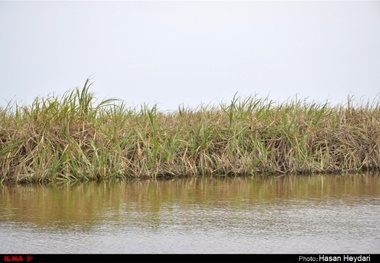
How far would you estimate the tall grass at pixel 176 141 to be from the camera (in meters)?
8.75

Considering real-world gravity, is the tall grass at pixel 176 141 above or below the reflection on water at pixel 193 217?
above

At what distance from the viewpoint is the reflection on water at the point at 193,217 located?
489 cm

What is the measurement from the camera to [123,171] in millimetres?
8891

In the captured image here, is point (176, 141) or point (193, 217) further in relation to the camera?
point (176, 141)

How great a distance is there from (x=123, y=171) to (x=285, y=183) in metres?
2.11

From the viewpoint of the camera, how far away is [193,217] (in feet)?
19.6

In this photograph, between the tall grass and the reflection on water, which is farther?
the tall grass

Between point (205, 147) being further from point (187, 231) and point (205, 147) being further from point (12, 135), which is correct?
point (187, 231)

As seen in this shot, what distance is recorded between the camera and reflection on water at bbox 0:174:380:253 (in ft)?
16.0

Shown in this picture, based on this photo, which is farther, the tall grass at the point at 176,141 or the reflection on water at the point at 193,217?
the tall grass at the point at 176,141

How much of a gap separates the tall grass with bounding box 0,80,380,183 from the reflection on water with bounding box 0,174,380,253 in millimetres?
602

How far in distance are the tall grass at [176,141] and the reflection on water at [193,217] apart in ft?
1.98

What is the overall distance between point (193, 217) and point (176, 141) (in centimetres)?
355

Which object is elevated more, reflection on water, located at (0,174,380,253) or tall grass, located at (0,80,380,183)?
tall grass, located at (0,80,380,183)
